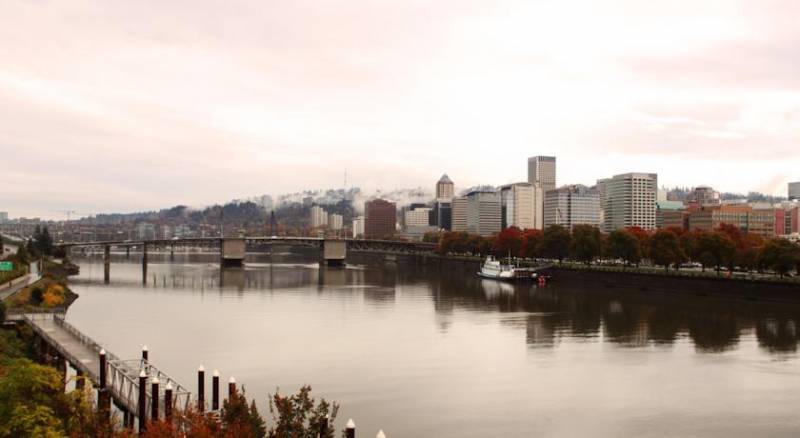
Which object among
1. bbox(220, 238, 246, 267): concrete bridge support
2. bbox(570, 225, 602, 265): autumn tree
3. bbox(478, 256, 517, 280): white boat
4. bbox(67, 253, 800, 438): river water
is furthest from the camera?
bbox(220, 238, 246, 267): concrete bridge support

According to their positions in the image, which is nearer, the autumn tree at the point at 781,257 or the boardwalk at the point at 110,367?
the boardwalk at the point at 110,367

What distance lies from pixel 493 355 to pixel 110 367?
57.6 feet

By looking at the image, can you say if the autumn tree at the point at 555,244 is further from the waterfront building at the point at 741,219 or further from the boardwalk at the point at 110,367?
the waterfront building at the point at 741,219

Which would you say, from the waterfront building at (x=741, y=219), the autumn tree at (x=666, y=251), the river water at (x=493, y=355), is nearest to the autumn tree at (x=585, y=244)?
the autumn tree at (x=666, y=251)

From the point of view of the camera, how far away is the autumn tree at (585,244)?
87125mm

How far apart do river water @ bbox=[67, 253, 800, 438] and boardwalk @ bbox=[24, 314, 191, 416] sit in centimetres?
252

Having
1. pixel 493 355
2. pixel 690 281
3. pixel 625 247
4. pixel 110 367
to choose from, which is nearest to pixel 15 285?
pixel 110 367

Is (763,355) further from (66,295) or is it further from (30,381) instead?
(66,295)

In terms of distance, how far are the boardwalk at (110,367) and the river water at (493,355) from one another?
8.27ft

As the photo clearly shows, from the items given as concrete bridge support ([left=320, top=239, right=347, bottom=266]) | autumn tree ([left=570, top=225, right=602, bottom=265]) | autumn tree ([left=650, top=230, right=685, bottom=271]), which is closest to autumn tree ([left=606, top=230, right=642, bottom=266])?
autumn tree ([left=570, top=225, right=602, bottom=265])

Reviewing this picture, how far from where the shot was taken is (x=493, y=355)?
3494 cm

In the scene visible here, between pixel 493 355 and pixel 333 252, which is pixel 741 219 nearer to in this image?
pixel 333 252

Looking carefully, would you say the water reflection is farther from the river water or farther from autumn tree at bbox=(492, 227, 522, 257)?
autumn tree at bbox=(492, 227, 522, 257)

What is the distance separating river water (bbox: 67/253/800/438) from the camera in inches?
935
